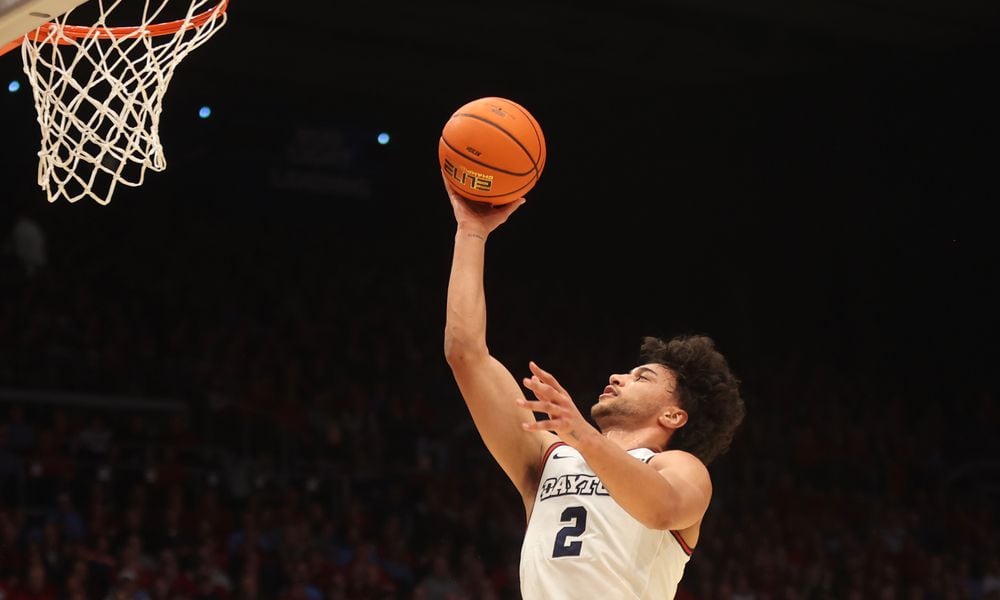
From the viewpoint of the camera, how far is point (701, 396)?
3057 mm

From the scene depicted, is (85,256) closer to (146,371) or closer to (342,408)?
(146,371)

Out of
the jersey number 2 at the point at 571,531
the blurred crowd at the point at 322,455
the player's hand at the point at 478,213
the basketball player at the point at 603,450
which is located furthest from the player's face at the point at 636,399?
the blurred crowd at the point at 322,455

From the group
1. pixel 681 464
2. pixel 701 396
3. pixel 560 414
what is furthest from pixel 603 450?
pixel 701 396

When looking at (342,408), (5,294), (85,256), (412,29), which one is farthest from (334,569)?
(412,29)

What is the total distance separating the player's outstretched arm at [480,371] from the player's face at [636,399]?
0.47ft

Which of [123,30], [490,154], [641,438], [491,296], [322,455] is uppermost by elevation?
[491,296]

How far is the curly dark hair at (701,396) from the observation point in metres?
3.03

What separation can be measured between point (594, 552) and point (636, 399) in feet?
1.39

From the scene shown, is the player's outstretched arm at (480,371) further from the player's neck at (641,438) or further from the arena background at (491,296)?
the arena background at (491,296)

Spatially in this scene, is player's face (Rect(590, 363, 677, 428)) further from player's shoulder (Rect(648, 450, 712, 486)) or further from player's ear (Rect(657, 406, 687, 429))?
player's shoulder (Rect(648, 450, 712, 486))

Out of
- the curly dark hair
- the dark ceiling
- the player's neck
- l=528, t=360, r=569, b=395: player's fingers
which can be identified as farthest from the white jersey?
A: the dark ceiling

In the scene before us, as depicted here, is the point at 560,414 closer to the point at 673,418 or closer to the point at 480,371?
the point at 480,371

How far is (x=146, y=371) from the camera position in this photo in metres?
10.1

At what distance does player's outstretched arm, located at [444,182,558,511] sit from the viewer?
289cm
